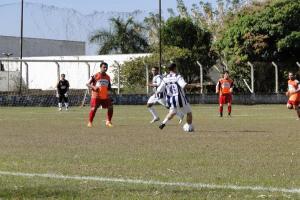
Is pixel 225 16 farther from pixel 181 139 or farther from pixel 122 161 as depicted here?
pixel 122 161

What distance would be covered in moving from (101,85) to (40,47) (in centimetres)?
5819

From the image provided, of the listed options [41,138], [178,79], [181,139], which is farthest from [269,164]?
[178,79]

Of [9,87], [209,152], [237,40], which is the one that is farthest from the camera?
[237,40]

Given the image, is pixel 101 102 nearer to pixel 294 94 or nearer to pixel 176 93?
pixel 176 93

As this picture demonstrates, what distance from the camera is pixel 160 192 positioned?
26.3 ft

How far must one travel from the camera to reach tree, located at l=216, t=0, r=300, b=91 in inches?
2068

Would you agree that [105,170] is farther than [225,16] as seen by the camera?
No

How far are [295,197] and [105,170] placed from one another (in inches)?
124

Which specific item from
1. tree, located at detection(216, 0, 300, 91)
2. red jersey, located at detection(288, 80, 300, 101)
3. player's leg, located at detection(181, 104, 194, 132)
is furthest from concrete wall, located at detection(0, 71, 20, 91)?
player's leg, located at detection(181, 104, 194, 132)

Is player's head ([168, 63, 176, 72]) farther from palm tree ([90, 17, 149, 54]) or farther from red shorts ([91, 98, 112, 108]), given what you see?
palm tree ([90, 17, 149, 54])

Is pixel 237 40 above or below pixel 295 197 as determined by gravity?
above

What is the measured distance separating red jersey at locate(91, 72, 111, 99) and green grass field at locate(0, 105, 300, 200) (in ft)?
12.5

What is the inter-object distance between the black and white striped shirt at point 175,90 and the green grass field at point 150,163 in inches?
42.2

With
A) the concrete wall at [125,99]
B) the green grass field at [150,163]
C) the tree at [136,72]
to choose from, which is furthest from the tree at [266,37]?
the green grass field at [150,163]
